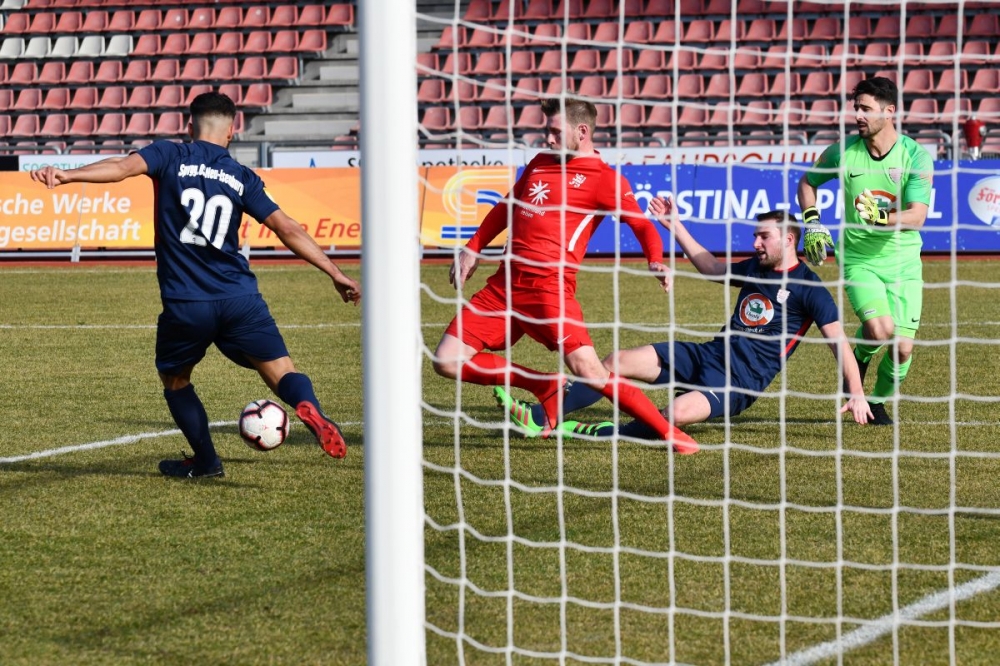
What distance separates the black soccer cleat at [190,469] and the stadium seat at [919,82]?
1902 centimetres

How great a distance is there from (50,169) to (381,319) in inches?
99.0

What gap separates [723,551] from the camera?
473 cm

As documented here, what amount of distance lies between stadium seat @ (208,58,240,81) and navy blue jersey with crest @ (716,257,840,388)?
2074 centimetres

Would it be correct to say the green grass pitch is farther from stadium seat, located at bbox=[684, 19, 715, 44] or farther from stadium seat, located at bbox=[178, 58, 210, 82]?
stadium seat, located at bbox=[178, 58, 210, 82]

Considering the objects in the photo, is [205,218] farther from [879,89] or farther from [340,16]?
[340,16]

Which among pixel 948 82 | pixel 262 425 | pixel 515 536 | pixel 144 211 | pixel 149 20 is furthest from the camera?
pixel 149 20

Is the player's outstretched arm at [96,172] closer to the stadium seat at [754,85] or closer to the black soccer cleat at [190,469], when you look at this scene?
the black soccer cleat at [190,469]

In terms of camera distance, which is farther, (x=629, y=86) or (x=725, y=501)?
(x=629, y=86)

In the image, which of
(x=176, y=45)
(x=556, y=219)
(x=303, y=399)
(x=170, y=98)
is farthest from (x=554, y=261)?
(x=176, y=45)

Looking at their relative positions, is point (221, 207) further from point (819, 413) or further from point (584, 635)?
point (819, 413)

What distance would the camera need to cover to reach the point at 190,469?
6172mm

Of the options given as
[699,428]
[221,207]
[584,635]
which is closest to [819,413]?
[699,428]

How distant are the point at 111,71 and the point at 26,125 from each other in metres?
2.08

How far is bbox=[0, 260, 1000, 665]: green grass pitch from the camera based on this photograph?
12.6ft
